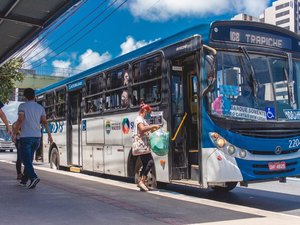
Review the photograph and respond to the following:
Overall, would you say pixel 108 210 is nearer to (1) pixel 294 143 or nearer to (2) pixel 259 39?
(1) pixel 294 143

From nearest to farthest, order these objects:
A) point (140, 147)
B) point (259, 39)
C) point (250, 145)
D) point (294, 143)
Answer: point (250, 145)
point (294, 143)
point (259, 39)
point (140, 147)

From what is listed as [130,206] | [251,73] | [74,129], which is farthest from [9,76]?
→ [130,206]

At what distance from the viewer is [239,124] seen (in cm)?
773

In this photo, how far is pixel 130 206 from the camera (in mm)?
7082

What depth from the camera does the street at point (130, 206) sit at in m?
6.04

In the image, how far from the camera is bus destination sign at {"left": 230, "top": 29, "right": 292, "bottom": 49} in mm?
8086

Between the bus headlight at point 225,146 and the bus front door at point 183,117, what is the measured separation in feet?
3.20

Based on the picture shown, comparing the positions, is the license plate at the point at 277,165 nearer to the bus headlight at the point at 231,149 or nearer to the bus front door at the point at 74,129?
the bus headlight at the point at 231,149

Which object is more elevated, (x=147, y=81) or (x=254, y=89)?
(x=147, y=81)

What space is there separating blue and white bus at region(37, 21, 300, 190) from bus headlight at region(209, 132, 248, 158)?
17mm

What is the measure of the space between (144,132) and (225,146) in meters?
1.99

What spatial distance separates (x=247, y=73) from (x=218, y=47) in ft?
2.37

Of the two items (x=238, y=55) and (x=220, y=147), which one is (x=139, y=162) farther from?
(x=238, y=55)

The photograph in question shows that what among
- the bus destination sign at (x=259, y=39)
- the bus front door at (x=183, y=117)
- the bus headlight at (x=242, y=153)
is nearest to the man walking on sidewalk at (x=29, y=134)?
the bus front door at (x=183, y=117)
